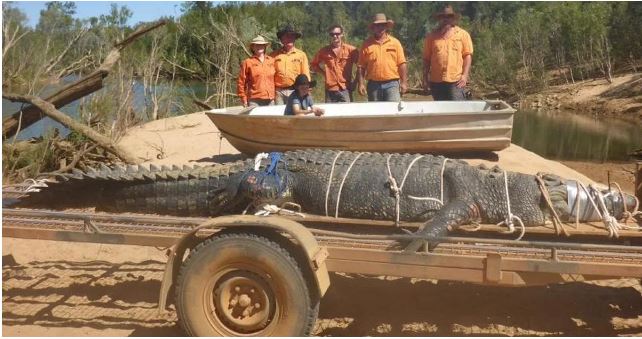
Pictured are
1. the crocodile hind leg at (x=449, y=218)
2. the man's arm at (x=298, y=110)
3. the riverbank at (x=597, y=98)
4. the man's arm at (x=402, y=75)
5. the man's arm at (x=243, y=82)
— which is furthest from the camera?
the riverbank at (x=597, y=98)

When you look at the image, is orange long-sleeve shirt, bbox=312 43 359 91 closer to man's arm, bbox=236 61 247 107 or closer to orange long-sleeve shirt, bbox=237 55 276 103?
orange long-sleeve shirt, bbox=237 55 276 103

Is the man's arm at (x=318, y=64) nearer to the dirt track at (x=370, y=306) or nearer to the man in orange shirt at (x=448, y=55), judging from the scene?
the man in orange shirt at (x=448, y=55)

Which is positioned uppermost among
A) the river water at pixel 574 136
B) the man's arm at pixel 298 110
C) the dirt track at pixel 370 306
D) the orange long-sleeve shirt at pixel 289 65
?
the orange long-sleeve shirt at pixel 289 65

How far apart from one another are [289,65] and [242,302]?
4.85 m

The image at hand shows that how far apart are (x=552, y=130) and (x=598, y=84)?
9844 mm

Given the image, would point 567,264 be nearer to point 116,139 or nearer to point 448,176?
point 448,176

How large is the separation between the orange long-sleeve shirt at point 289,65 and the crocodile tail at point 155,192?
3236mm

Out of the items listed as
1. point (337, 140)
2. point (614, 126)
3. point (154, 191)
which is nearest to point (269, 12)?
point (614, 126)

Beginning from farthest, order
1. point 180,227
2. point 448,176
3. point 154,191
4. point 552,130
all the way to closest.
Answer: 1. point 552,130
2. point 154,191
3. point 448,176
4. point 180,227

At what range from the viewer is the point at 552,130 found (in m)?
17.7

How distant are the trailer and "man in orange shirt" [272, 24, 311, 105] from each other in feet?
14.7

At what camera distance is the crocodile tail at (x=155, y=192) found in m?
4.56

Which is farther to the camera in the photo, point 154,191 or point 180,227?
point 154,191

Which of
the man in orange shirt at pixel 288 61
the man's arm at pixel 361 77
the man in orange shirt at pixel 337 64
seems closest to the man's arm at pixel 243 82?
the man in orange shirt at pixel 288 61
